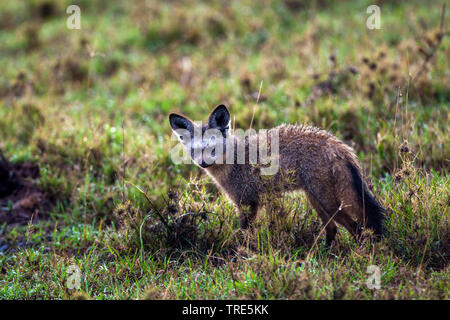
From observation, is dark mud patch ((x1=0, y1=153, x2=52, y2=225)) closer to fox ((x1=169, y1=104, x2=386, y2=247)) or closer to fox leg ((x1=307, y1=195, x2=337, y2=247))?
fox ((x1=169, y1=104, x2=386, y2=247))

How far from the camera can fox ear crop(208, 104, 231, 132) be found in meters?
4.59

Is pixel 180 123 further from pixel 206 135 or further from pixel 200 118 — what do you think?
pixel 200 118

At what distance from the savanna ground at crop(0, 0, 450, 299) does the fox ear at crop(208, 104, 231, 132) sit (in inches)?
13.6

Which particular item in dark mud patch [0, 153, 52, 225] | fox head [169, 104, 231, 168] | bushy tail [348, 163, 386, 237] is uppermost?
fox head [169, 104, 231, 168]

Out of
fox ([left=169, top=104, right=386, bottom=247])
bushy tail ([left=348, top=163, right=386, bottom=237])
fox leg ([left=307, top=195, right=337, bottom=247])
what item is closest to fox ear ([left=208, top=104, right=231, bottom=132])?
fox ([left=169, top=104, right=386, bottom=247])

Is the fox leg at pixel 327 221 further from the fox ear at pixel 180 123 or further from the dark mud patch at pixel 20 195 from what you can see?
the dark mud patch at pixel 20 195

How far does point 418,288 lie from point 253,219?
5.34 feet

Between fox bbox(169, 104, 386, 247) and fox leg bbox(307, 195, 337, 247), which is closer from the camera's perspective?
fox bbox(169, 104, 386, 247)

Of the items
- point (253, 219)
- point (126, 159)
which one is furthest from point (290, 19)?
point (253, 219)

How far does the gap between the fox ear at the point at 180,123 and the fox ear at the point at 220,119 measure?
0.69 feet

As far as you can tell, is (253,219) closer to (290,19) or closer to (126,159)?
(126,159)

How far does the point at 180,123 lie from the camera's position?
478 centimetres

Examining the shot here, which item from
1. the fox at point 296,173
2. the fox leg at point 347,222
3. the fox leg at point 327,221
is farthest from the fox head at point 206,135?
the fox leg at point 347,222
